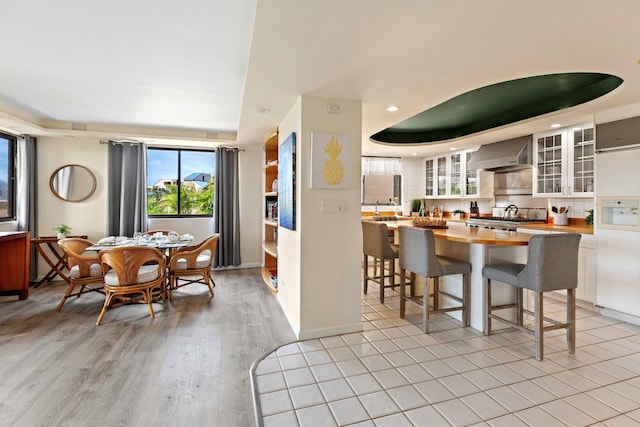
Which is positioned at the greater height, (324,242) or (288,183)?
(288,183)

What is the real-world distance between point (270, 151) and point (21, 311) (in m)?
3.67

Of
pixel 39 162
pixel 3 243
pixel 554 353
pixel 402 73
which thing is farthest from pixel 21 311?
pixel 554 353

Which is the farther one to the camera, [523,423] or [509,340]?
[509,340]

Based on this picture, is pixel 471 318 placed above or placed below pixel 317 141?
below

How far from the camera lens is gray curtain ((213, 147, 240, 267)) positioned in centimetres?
554

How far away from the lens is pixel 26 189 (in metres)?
4.64

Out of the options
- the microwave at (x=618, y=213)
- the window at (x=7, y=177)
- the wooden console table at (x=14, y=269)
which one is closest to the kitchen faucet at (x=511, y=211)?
the microwave at (x=618, y=213)

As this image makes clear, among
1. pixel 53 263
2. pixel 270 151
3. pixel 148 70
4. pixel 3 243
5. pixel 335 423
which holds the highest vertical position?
pixel 148 70

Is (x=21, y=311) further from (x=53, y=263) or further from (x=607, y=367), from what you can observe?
(x=607, y=367)

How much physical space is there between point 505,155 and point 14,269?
6.99 metres

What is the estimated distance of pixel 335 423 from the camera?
173 centimetres

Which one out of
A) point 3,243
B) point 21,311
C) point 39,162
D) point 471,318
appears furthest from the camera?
point 39,162

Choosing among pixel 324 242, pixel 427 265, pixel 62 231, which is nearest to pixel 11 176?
pixel 62 231

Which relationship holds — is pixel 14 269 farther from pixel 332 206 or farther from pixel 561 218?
pixel 561 218
